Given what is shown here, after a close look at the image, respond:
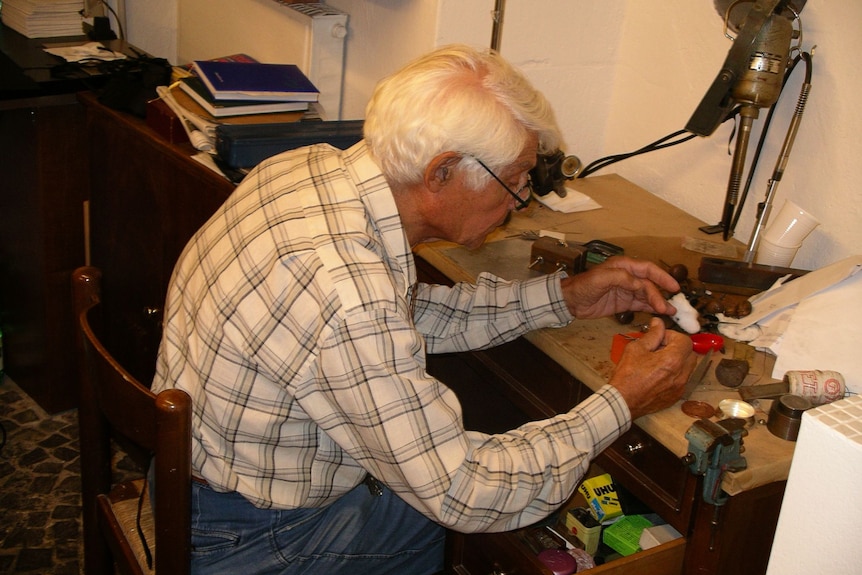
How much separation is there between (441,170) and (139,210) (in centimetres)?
131

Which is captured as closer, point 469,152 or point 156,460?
point 156,460

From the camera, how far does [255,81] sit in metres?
2.34

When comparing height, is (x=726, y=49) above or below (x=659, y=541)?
above

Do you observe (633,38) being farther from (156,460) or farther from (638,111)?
(156,460)

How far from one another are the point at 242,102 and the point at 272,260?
1138mm

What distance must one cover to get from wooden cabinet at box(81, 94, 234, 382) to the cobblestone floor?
318 mm

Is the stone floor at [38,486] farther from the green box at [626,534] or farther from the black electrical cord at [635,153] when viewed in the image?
the black electrical cord at [635,153]

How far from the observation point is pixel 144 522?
1557 mm

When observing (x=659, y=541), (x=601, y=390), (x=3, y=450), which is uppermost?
(x=601, y=390)

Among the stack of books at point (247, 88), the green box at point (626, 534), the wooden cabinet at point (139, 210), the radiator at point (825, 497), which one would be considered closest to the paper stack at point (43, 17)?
the wooden cabinet at point (139, 210)

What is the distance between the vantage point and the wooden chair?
3.89ft

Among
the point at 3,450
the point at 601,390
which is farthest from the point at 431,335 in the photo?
the point at 3,450

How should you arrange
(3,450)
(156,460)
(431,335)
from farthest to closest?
(3,450), (431,335), (156,460)

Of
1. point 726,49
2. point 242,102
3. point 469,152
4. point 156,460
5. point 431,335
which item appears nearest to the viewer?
point 156,460
